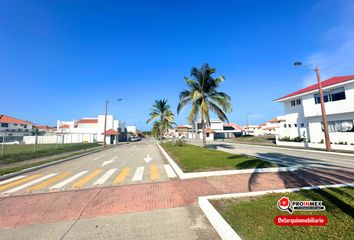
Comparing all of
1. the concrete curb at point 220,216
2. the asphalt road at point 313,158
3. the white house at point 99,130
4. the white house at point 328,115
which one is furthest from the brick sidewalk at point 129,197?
the white house at point 99,130

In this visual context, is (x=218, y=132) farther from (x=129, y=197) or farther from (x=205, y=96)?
(x=129, y=197)

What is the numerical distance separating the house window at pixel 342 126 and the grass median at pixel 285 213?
69.4 feet

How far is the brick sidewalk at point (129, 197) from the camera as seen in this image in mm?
4863

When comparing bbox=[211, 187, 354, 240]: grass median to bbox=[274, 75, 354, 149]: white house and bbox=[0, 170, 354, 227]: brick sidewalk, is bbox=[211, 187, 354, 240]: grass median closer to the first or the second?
bbox=[0, 170, 354, 227]: brick sidewalk

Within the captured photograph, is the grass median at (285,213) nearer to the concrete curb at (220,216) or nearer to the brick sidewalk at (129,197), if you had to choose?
the concrete curb at (220,216)

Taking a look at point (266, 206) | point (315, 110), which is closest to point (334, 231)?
point (266, 206)

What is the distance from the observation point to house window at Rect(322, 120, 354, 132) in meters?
20.7

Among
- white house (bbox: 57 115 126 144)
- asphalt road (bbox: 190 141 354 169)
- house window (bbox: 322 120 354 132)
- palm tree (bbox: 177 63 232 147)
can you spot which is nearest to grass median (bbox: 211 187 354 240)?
asphalt road (bbox: 190 141 354 169)

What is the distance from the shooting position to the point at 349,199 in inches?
181

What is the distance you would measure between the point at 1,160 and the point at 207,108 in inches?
738

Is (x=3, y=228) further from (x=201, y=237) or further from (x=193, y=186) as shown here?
(x=193, y=186)

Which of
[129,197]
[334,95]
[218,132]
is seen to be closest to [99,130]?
[218,132]

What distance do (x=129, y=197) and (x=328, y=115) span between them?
1078 inches

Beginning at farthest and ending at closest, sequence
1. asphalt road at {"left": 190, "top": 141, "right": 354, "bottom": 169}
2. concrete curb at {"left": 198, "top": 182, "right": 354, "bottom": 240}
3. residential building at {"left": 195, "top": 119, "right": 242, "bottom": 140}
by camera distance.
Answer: residential building at {"left": 195, "top": 119, "right": 242, "bottom": 140}, asphalt road at {"left": 190, "top": 141, "right": 354, "bottom": 169}, concrete curb at {"left": 198, "top": 182, "right": 354, "bottom": 240}
